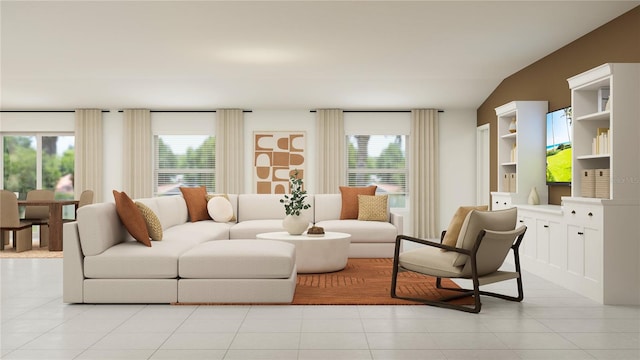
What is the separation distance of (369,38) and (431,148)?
157 inches

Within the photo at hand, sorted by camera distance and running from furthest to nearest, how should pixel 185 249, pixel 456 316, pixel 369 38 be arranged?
pixel 369 38, pixel 185 249, pixel 456 316

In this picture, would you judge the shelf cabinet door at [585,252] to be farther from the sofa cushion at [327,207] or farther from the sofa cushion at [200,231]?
the sofa cushion at [200,231]

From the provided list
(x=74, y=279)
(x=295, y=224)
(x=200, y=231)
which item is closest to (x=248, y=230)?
(x=200, y=231)

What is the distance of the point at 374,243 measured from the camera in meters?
7.03

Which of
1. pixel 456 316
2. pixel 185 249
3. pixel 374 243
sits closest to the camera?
pixel 456 316

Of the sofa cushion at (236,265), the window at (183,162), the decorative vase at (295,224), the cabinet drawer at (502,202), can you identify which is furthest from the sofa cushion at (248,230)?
the window at (183,162)

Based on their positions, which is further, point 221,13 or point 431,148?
point 431,148

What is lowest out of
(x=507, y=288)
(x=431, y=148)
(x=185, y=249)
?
(x=507, y=288)

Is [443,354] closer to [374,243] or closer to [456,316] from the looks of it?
[456,316]

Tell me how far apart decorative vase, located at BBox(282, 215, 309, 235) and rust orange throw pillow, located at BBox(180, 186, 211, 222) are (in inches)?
75.7

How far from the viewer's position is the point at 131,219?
4785 millimetres

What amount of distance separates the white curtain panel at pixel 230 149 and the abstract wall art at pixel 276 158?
27 cm

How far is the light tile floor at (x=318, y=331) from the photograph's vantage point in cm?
317

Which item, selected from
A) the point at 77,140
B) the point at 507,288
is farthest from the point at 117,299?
the point at 77,140
